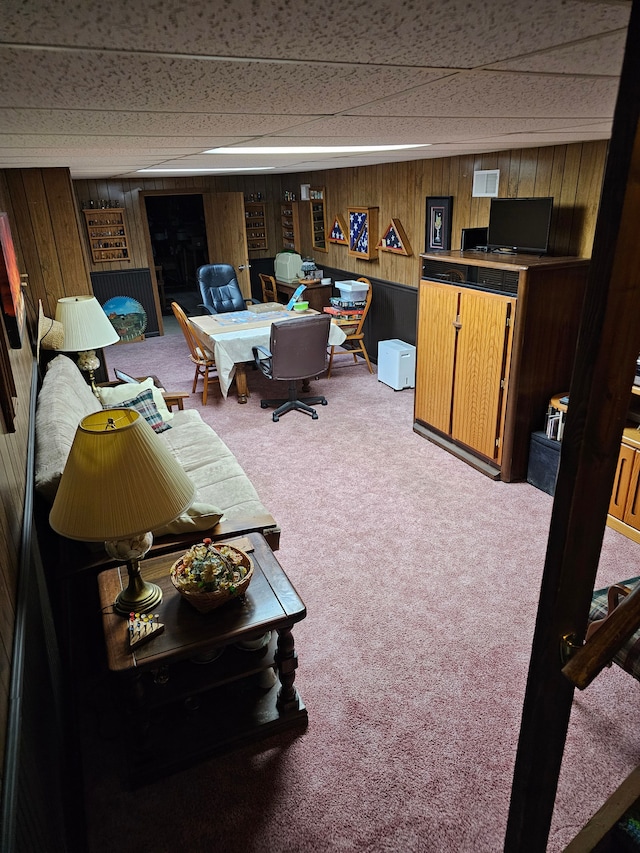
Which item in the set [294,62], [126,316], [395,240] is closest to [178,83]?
[294,62]

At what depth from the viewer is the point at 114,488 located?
163 cm

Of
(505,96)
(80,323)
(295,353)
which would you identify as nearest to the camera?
(505,96)

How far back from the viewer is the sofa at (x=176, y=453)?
228cm

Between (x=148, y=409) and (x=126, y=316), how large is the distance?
4287 mm

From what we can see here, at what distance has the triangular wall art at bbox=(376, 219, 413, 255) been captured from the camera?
5492 millimetres

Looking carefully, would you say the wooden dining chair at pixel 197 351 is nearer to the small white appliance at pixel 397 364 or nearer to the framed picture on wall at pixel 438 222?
the small white appliance at pixel 397 364

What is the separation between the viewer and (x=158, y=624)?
6.14ft

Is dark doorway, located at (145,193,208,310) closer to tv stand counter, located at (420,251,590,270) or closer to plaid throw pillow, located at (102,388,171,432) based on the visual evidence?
plaid throw pillow, located at (102,388,171,432)

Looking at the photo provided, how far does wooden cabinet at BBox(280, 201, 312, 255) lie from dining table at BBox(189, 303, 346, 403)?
6.90 ft

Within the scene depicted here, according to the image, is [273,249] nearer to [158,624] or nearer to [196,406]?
[196,406]

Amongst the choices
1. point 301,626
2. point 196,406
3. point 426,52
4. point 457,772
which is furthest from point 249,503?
point 196,406

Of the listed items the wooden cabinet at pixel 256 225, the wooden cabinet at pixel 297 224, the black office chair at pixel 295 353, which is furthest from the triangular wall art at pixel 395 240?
the wooden cabinet at pixel 256 225

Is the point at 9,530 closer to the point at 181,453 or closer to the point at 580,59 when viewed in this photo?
Answer: the point at 580,59

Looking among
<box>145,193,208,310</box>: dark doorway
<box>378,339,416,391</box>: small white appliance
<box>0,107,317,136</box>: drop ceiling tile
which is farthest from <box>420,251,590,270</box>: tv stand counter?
<box>145,193,208,310</box>: dark doorway
